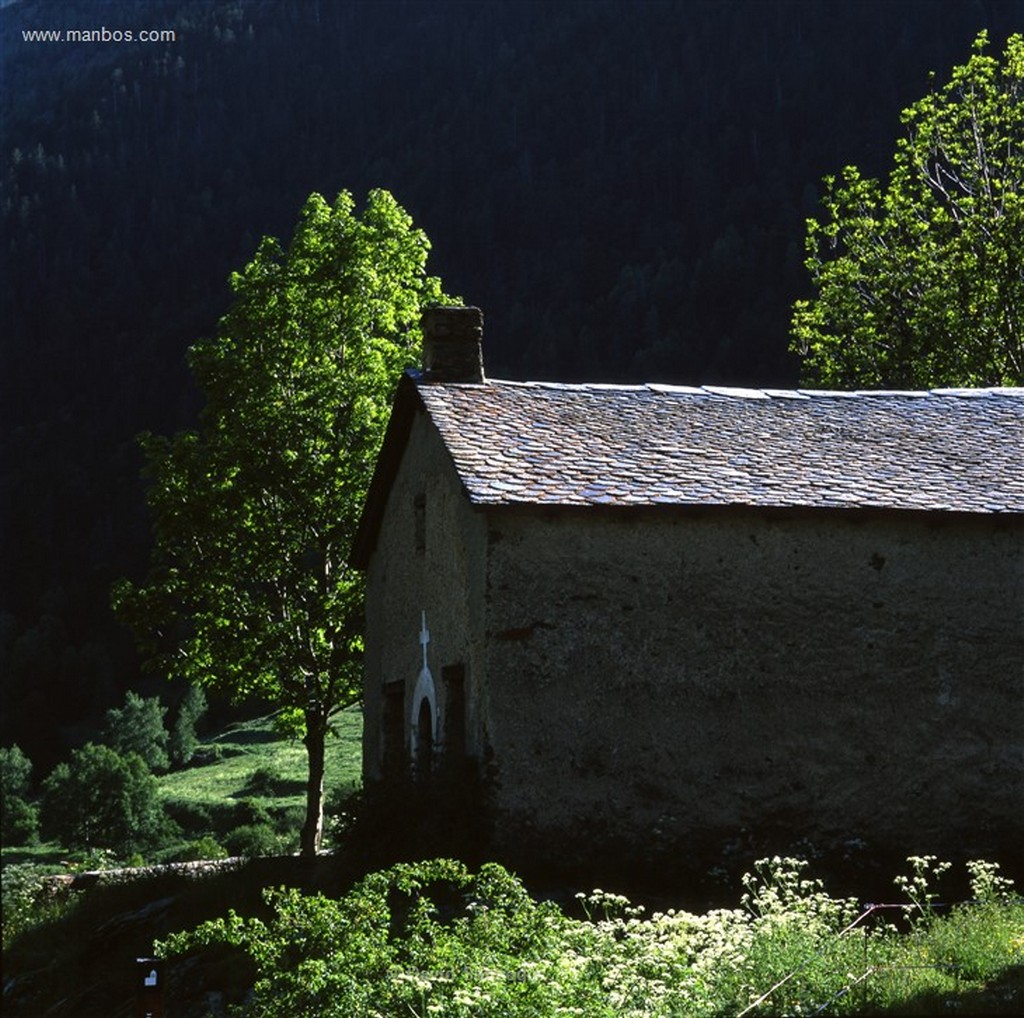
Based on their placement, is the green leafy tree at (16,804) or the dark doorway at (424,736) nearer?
the dark doorway at (424,736)

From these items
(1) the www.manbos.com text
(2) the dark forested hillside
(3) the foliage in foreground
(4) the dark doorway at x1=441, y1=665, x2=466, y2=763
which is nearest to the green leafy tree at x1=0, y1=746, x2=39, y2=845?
(2) the dark forested hillside

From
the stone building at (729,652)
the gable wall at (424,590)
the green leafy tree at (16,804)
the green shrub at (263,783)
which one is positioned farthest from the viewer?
the green leafy tree at (16,804)

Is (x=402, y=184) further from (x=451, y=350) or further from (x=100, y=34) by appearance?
(x=451, y=350)

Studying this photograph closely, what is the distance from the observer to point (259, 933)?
9719 millimetres

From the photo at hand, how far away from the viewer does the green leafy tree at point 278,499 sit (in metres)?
25.4

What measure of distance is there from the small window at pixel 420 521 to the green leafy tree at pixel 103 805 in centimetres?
4005

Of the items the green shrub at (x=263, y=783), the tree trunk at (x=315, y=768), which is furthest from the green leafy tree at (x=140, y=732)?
the tree trunk at (x=315, y=768)

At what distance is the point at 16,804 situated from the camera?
67438 millimetres

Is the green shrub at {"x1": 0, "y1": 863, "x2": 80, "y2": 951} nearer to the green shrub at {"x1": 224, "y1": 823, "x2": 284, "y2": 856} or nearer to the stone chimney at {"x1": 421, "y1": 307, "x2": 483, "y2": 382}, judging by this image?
the stone chimney at {"x1": 421, "y1": 307, "x2": 483, "y2": 382}

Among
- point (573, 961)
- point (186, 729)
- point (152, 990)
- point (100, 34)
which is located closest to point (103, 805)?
point (186, 729)

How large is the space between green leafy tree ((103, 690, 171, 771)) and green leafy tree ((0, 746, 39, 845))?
4701mm

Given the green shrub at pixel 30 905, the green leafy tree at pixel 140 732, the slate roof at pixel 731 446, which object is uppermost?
the slate roof at pixel 731 446

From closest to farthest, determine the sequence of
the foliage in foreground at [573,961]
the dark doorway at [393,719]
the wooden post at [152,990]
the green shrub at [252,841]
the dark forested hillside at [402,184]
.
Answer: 1. the wooden post at [152,990]
2. the foliage in foreground at [573,961]
3. the dark doorway at [393,719]
4. the green shrub at [252,841]
5. the dark forested hillside at [402,184]

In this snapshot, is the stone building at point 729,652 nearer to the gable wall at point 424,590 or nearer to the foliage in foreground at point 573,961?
the gable wall at point 424,590
